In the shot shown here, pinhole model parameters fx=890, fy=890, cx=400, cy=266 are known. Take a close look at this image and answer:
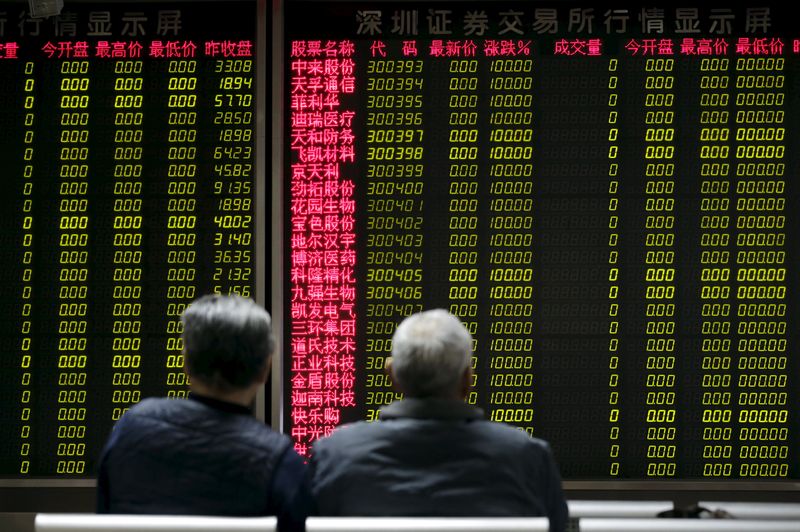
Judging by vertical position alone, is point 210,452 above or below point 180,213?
below

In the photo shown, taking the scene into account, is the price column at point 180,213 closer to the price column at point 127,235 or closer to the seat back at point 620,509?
the price column at point 127,235

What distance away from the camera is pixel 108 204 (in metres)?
3.27

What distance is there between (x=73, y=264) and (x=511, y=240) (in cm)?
161

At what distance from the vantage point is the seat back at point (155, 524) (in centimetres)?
156

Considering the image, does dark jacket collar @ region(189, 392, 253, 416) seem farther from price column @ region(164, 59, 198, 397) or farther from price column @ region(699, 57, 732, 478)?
price column @ region(699, 57, 732, 478)

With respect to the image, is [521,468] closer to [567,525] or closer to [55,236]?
[567,525]

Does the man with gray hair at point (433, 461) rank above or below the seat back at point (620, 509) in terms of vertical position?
above

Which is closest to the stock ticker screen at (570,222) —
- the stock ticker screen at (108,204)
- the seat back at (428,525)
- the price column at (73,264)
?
the stock ticker screen at (108,204)

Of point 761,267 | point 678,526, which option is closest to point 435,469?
point 678,526

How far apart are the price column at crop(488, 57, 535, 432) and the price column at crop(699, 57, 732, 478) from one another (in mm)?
615

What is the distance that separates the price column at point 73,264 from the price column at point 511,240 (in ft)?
4.88

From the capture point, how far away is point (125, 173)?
10.7ft

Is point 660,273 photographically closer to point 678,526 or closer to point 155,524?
point 678,526

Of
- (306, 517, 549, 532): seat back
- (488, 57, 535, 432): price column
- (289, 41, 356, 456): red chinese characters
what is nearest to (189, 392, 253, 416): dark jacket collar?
(306, 517, 549, 532): seat back
